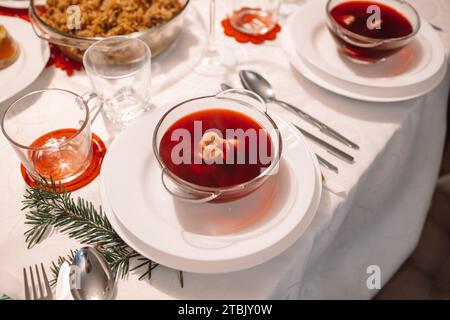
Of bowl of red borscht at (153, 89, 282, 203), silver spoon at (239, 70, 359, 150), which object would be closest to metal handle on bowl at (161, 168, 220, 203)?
bowl of red borscht at (153, 89, 282, 203)

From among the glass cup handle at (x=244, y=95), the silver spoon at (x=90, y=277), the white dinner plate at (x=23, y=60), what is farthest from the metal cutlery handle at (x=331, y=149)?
the white dinner plate at (x=23, y=60)

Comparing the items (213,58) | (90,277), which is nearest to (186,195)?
(90,277)

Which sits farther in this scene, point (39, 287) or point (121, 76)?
point (121, 76)

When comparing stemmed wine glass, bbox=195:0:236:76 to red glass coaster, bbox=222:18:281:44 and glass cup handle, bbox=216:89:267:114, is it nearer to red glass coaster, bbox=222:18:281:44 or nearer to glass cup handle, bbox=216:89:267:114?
red glass coaster, bbox=222:18:281:44

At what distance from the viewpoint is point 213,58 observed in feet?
3.56

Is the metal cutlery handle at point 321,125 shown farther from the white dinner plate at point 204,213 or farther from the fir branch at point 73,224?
the fir branch at point 73,224

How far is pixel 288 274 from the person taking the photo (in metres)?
0.71

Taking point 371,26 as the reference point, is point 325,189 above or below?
below

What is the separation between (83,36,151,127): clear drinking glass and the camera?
0.92 m

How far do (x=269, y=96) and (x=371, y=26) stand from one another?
0.32 meters

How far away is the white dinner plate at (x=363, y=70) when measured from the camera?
0.94 m

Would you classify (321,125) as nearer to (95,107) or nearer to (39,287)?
(95,107)

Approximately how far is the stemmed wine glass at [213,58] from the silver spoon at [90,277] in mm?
565
